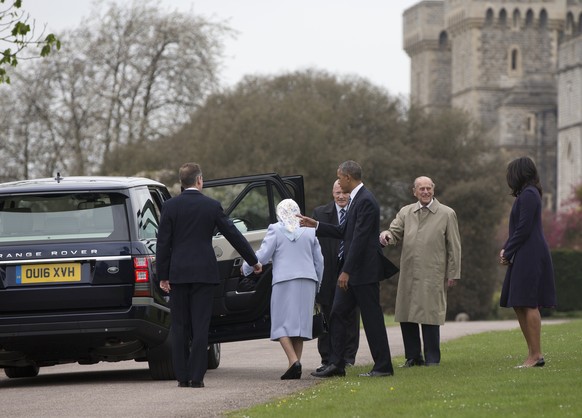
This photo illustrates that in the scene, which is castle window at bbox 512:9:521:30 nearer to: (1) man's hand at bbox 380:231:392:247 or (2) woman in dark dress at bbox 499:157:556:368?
(1) man's hand at bbox 380:231:392:247

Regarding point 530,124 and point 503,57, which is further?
point 503,57

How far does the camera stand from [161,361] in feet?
46.7

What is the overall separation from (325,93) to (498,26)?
205 ft

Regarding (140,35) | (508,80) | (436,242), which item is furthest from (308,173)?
(508,80)

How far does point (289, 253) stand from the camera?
45.9 ft

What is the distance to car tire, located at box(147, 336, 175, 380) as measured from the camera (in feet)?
46.3

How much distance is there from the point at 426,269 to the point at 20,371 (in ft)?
13.5

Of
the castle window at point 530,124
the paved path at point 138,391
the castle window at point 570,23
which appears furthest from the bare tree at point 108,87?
the castle window at point 570,23

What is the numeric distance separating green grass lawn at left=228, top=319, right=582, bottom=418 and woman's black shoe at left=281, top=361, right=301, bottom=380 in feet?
1.26

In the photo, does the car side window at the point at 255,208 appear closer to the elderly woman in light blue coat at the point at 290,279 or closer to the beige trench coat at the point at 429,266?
the elderly woman in light blue coat at the point at 290,279

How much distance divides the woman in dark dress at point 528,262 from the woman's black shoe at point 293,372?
187 cm

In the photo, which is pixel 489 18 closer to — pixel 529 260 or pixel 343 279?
pixel 529 260

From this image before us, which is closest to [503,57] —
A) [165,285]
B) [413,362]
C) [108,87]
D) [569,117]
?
[569,117]

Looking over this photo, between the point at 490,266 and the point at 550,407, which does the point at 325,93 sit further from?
the point at 550,407
